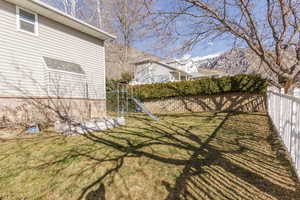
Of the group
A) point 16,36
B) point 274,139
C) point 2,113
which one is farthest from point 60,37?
point 274,139

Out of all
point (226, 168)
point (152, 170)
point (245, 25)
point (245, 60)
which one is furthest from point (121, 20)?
point (226, 168)

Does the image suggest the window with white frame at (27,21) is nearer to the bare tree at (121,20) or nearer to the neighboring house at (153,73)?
the bare tree at (121,20)

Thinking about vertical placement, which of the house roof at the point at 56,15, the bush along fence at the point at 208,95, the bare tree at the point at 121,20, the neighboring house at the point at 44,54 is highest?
the bare tree at the point at 121,20

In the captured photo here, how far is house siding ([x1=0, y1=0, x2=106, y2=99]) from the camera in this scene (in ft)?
19.3

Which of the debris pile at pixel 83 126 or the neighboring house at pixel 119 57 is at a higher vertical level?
the neighboring house at pixel 119 57

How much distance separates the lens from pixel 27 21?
6.50 meters

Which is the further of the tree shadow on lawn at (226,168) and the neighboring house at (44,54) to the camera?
the neighboring house at (44,54)

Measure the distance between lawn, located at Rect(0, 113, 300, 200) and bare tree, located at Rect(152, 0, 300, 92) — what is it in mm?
3182

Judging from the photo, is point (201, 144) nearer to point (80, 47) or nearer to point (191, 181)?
point (191, 181)

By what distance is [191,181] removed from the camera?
2.48 m

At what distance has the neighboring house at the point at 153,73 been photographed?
2031cm

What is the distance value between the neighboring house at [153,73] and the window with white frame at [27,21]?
14.0 metres

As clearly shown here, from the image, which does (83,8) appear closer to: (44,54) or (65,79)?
(44,54)

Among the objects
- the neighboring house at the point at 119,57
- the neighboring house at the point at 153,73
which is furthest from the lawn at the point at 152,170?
the neighboring house at the point at 153,73
